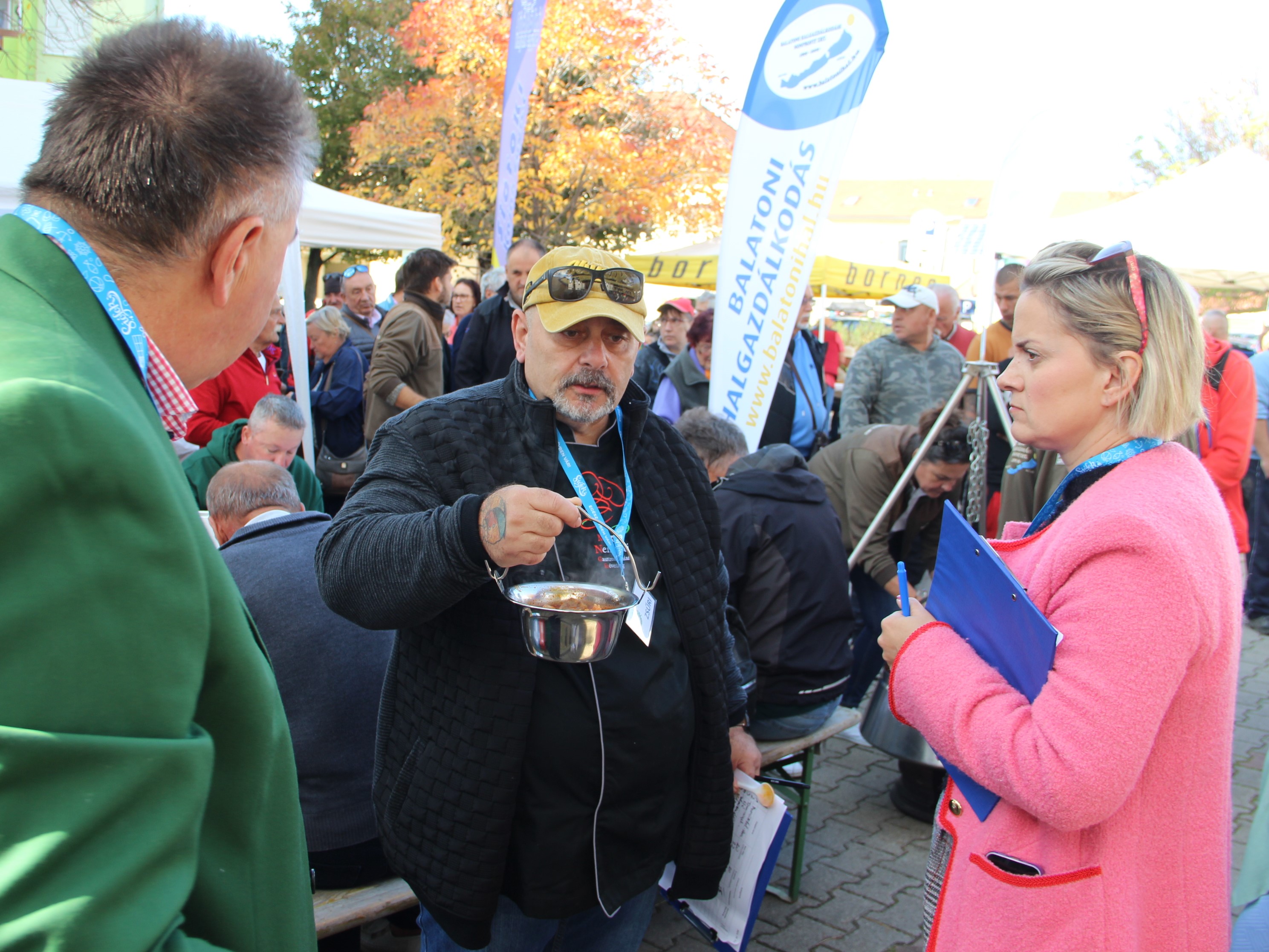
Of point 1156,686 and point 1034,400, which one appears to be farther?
point 1034,400

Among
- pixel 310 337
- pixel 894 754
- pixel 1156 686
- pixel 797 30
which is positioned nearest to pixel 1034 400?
pixel 1156 686

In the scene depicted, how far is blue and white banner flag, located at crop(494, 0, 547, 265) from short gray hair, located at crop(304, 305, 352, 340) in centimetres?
147

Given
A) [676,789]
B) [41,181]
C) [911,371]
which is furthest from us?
[911,371]

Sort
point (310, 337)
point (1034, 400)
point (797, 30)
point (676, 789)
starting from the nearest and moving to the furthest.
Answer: point (1034, 400) < point (676, 789) < point (797, 30) < point (310, 337)

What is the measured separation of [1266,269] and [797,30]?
276 inches

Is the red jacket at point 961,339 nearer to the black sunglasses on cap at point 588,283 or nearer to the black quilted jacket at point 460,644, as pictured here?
the black sunglasses on cap at point 588,283

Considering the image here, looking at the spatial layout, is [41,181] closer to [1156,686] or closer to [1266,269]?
[1156,686]

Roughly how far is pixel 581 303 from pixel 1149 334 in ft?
3.86

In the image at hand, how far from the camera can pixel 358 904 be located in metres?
2.53

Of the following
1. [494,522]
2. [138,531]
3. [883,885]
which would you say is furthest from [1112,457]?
[883,885]

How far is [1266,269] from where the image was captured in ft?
29.8

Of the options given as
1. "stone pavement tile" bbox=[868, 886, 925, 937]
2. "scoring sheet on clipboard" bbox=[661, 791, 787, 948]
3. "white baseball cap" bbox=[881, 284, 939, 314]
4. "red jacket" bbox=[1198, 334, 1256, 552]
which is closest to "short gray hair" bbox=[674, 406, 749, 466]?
"scoring sheet on clipboard" bbox=[661, 791, 787, 948]

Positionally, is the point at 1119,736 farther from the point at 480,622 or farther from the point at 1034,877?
the point at 480,622

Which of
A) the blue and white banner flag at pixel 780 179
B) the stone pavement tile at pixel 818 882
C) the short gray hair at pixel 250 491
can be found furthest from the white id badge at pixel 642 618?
the blue and white banner flag at pixel 780 179
